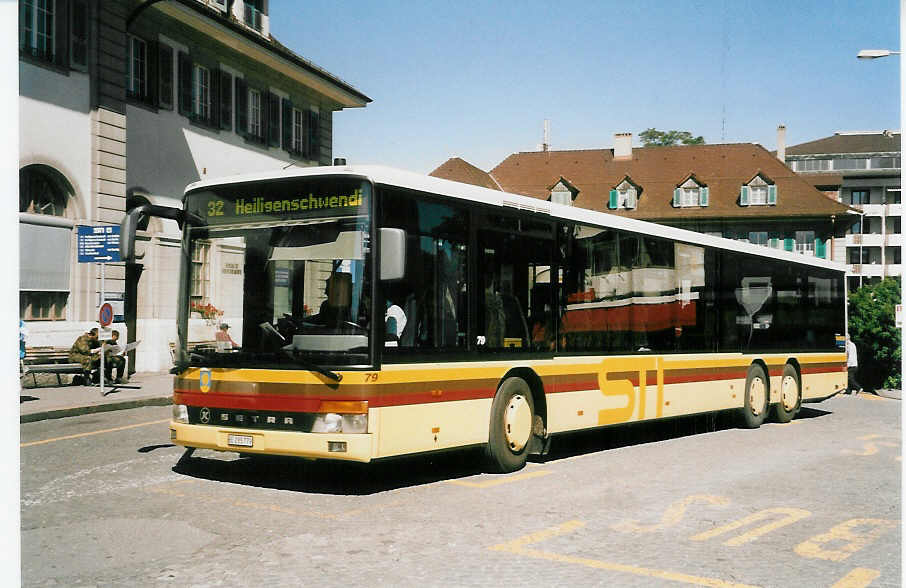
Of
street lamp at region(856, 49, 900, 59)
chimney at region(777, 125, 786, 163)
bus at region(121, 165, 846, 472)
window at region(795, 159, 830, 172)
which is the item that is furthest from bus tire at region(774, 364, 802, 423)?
chimney at region(777, 125, 786, 163)

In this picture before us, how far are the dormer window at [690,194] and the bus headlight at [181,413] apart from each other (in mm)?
62378

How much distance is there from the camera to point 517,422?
11078mm

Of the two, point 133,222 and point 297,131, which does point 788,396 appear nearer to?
point 133,222

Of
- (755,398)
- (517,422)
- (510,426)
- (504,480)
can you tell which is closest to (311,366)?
(504,480)

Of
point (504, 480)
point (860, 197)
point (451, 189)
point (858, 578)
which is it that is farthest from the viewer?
point (860, 197)

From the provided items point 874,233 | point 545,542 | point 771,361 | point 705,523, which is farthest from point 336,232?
point 874,233

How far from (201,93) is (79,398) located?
11931 millimetres

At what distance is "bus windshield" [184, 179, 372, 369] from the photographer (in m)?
9.15

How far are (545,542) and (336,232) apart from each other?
3.32 meters

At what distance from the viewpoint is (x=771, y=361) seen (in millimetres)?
17672

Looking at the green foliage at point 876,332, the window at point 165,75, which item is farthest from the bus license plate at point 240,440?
the green foliage at point 876,332

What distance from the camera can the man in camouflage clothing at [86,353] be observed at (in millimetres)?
20875

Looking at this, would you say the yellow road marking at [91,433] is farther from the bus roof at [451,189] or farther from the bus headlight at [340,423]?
the bus headlight at [340,423]

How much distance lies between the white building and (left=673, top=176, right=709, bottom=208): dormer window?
40.7 m
